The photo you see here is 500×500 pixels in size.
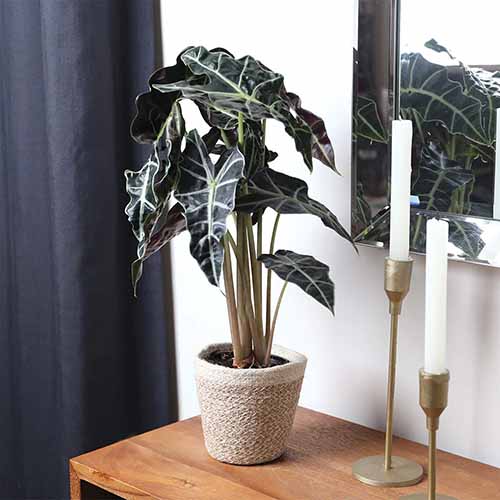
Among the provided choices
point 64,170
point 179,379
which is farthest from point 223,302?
point 64,170

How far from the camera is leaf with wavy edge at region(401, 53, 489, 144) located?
131 cm

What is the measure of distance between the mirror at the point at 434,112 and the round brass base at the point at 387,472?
0.31m

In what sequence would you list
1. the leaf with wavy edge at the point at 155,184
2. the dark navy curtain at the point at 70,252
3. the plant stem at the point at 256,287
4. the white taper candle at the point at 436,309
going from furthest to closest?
the dark navy curtain at the point at 70,252
the plant stem at the point at 256,287
the leaf with wavy edge at the point at 155,184
the white taper candle at the point at 436,309

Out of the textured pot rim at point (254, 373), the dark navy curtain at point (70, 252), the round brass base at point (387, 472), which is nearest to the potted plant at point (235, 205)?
the textured pot rim at point (254, 373)

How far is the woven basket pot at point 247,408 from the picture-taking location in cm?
134

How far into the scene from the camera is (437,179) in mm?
1358

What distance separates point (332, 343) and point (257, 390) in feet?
0.84

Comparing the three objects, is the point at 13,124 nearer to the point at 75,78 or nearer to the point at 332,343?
the point at 75,78

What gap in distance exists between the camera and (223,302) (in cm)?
172

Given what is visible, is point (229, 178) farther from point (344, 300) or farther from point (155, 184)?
point (344, 300)

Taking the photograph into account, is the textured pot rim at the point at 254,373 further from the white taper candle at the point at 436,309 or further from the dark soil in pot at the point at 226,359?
the white taper candle at the point at 436,309

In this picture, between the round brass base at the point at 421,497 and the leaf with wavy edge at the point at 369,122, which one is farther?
the leaf with wavy edge at the point at 369,122

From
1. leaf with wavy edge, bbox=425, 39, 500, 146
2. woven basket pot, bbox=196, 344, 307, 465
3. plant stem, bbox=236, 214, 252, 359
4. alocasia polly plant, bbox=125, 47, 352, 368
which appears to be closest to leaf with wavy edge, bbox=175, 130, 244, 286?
alocasia polly plant, bbox=125, 47, 352, 368

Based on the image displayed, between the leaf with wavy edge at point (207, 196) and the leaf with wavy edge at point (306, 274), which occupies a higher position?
the leaf with wavy edge at point (207, 196)
